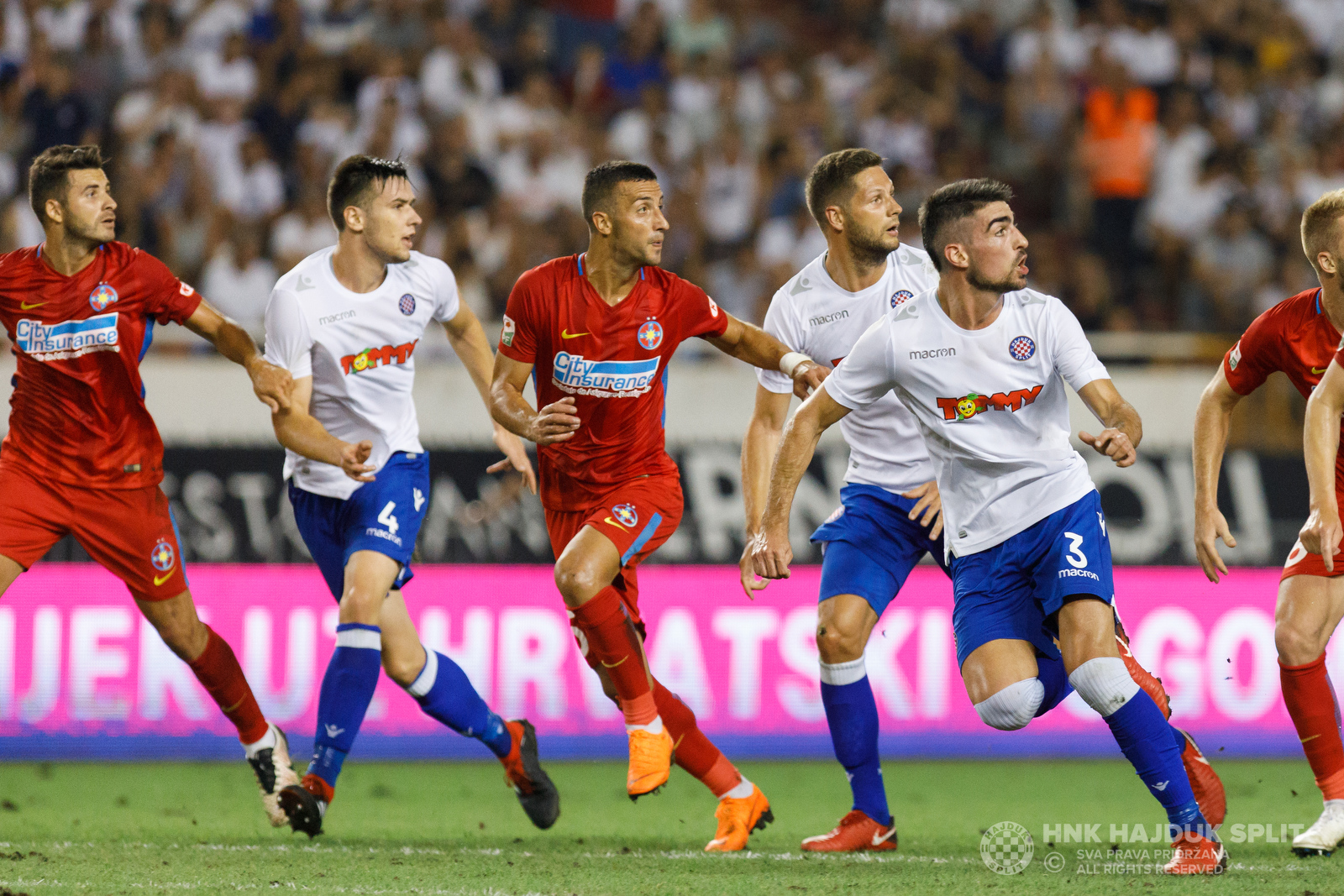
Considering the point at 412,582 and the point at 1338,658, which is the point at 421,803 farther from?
the point at 1338,658

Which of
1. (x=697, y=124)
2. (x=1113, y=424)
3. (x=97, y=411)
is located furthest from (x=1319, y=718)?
(x=697, y=124)

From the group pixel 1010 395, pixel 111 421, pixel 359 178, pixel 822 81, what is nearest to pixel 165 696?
pixel 111 421

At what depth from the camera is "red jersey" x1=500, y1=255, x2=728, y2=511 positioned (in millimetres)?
6352

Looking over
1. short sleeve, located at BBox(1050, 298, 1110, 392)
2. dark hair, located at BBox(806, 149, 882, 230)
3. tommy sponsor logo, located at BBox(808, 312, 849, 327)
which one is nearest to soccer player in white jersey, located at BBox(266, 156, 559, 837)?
tommy sponsor logo, located at BBox(808, 312, 849, 327)

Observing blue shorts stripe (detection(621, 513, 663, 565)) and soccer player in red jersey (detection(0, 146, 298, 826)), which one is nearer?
blue shorts stripe (detection(621, 513, 663, 565))

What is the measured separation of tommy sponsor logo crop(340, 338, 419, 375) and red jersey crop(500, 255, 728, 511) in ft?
2.17

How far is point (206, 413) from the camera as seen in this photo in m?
10.7

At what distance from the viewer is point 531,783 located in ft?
22.9

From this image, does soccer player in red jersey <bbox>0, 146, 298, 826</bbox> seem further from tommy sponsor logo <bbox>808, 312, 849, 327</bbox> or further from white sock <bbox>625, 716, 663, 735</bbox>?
tommy sponsor logo <bbox>808, 312, 849, 327</bbox>

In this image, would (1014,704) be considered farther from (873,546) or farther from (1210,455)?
(1210,455)

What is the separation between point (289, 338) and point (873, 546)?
8.29 ft

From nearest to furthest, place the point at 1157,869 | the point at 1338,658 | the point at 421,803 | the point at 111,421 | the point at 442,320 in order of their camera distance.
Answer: the point at 1157,869 → the point at 111,421 → the point at 442,320 → the point at 421,803 → the point at 1338,658

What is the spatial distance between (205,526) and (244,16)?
5.95 m

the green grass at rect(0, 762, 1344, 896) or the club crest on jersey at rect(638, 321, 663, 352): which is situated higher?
the club crest on jersey at rect(638, 321, 663, 352)
